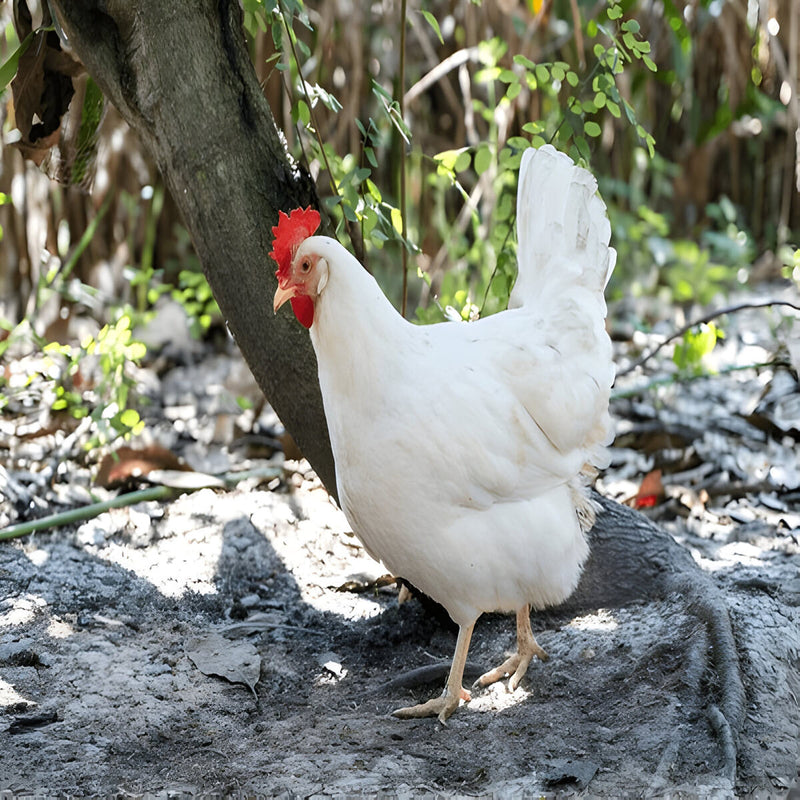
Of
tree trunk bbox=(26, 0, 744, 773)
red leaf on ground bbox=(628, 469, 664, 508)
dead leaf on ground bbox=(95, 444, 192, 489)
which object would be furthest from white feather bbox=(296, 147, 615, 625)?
dead leaf on ground bbox=(95, 444, 192, 489)

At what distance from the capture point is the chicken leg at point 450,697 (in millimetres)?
2416

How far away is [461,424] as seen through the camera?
2.31 meters

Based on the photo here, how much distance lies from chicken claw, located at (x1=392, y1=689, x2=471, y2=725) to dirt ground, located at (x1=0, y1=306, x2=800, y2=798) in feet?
0.11

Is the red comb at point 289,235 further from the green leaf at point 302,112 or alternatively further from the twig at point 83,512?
the twig at point 83,512

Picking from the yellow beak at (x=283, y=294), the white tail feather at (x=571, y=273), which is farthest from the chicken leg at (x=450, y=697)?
the yellow beak at (x=283, y=294)

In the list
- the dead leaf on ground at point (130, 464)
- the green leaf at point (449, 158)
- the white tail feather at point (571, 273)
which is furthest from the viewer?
the dead leaf on ground at point (130, 464)

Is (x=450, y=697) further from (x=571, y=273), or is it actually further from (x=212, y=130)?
(x=212, y=130)

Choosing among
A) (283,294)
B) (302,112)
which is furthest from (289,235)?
(302,112)

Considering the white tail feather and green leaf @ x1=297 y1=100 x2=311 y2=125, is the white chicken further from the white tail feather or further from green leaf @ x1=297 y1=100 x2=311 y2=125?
green leaf @ x1=297 y1=100 x2=311 y2=125

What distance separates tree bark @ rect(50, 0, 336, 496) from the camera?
2.43 meters

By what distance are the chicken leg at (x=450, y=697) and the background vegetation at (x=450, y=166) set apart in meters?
1.06

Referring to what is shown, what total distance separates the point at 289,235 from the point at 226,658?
115 cm

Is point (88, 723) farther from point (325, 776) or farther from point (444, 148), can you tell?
point (444, 148)

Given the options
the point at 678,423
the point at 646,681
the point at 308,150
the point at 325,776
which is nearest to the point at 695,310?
the point at 678,423
